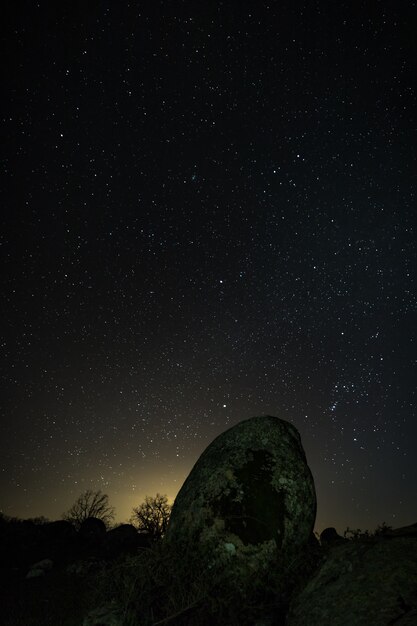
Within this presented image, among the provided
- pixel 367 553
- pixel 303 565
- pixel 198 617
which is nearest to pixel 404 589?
pixel 367 553

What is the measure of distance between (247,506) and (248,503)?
0.06 meters

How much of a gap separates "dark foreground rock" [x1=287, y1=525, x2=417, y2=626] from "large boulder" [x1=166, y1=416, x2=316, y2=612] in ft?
5.44

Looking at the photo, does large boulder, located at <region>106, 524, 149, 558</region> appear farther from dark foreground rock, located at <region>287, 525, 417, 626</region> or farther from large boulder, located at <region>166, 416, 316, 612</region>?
dark foreground rock, located at <region>287, 525, 417, 626</region>

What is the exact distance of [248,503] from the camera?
7469mm

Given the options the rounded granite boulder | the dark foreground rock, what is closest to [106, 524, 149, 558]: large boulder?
the rounded granite boulder

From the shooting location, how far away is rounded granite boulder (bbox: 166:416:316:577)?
692 centimetres

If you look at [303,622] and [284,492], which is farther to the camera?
[284,492]

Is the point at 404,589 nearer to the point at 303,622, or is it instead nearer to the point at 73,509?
the point at 303,622

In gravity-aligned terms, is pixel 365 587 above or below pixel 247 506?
below

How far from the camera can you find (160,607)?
611 centimetres

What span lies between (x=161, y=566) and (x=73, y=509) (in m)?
22.0

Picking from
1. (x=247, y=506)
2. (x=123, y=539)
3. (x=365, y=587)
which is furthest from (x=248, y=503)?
(x=123, y=539)

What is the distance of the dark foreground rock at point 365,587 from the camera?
13.6 ft

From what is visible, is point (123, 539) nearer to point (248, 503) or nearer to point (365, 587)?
point (248, 503)
